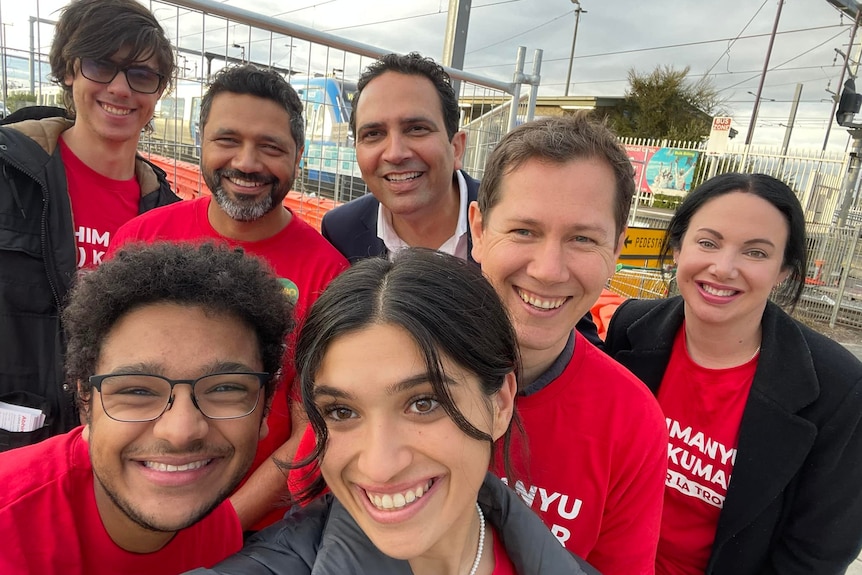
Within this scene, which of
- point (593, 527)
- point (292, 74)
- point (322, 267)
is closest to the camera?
point (593, 527)

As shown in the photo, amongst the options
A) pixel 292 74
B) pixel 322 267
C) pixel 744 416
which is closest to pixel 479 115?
pixel 292 74

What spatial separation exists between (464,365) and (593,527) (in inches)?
29.2

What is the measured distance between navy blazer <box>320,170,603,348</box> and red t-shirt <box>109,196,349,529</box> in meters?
0.34

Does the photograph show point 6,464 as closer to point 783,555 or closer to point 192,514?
point 192,514

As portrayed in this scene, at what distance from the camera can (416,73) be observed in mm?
2455

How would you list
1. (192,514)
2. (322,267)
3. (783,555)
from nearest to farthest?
(192,514), (783,555), (322,267)

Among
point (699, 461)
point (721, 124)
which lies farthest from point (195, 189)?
point (721, 124)

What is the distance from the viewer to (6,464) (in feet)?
3.76

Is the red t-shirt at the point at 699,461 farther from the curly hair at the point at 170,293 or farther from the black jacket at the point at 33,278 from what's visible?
the black jacket at the point at 33,278

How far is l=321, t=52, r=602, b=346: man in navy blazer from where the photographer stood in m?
2.40

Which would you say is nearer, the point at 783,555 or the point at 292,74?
the point at 783,555

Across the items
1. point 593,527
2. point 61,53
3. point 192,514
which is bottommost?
point 593,527

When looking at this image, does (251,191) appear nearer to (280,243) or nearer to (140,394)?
(280,243)

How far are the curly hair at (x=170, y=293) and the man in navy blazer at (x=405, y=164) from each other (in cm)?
93
